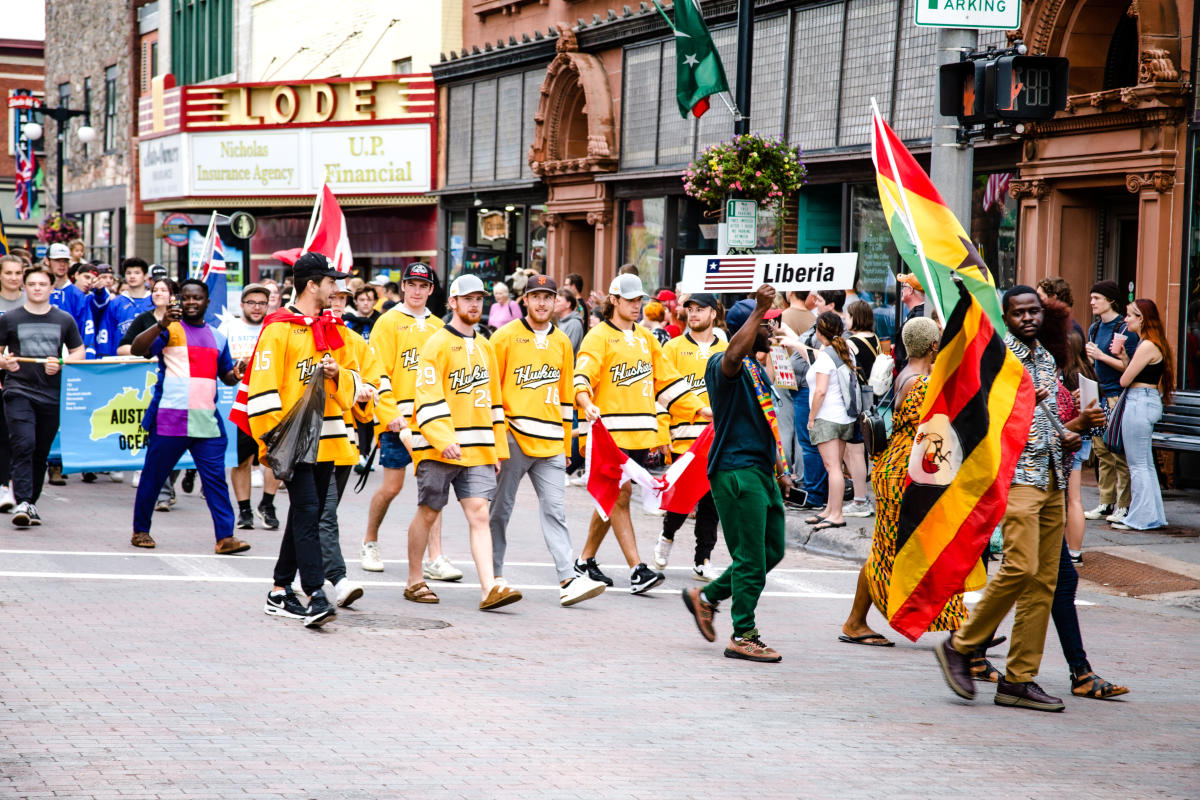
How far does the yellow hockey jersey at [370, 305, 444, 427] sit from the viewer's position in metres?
9.78

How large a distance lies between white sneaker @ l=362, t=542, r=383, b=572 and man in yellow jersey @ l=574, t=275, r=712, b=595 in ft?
4.46

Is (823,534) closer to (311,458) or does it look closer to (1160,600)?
(1160,600)

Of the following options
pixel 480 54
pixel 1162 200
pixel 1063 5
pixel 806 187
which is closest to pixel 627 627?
pixel 1162 200

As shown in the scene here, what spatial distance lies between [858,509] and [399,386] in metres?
4.97

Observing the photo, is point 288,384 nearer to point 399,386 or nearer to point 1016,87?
point 399,386

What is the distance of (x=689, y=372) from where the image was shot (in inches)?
426

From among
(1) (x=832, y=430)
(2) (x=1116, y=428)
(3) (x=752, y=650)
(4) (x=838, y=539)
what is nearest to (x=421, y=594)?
(3) (x=752, y=650)

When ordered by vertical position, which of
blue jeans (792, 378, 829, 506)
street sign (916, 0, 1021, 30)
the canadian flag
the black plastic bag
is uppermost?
street sign (916, 0, 1021, 30)

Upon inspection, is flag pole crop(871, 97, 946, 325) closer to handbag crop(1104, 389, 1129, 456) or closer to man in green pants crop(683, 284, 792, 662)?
man in green pants crop(683, 284, 792, 662)

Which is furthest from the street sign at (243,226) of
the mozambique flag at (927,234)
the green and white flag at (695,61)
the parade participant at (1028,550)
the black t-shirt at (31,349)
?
the parade participant at (1028,550)

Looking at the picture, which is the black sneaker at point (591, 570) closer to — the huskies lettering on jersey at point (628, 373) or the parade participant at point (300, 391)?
the huskies lettering on jersey at point (628, 373)

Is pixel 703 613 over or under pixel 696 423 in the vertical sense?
under

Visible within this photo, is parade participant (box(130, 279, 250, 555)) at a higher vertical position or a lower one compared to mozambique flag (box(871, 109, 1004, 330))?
lower

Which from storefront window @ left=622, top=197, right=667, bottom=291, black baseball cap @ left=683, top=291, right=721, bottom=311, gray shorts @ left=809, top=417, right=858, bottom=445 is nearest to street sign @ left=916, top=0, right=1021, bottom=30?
black baseball cap @ left=683, top=291, right=721, bottom=311
